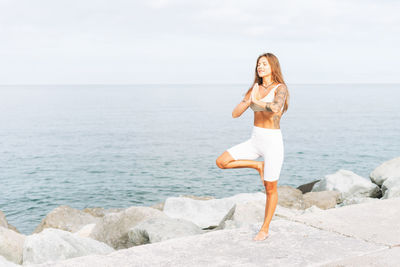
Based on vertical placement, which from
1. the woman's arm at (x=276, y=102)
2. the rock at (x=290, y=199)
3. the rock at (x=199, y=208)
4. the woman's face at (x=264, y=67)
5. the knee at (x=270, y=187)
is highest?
the woman's face at (x=264, y=67)

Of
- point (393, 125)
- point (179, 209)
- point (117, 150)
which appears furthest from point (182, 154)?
point (393, 125)

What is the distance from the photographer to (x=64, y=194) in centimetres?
2141

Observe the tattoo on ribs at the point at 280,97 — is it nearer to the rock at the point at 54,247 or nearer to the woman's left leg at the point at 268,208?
the woman's left leg at the point at 268,208

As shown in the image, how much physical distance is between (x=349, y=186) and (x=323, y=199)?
1271 millimetres

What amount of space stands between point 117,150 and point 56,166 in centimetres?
695

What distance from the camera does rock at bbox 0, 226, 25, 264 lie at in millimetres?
6051

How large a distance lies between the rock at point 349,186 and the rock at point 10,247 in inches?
388

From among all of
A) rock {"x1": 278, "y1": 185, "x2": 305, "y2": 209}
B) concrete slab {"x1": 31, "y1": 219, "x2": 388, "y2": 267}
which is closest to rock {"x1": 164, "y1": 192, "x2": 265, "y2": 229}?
rock {"x1": 278, "y1": 185, "x2": 305, "y2": 209}

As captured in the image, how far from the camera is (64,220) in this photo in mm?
12648

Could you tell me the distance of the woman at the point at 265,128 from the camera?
4.48m

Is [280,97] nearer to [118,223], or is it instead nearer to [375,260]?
[375,260]

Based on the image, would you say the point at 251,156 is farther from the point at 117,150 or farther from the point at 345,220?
the point at 117,150

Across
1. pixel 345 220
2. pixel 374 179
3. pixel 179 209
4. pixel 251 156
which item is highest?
pixel 251 156

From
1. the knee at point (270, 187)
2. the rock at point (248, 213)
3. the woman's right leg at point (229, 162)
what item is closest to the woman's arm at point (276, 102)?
the woman's right leg at point (229, 162)
